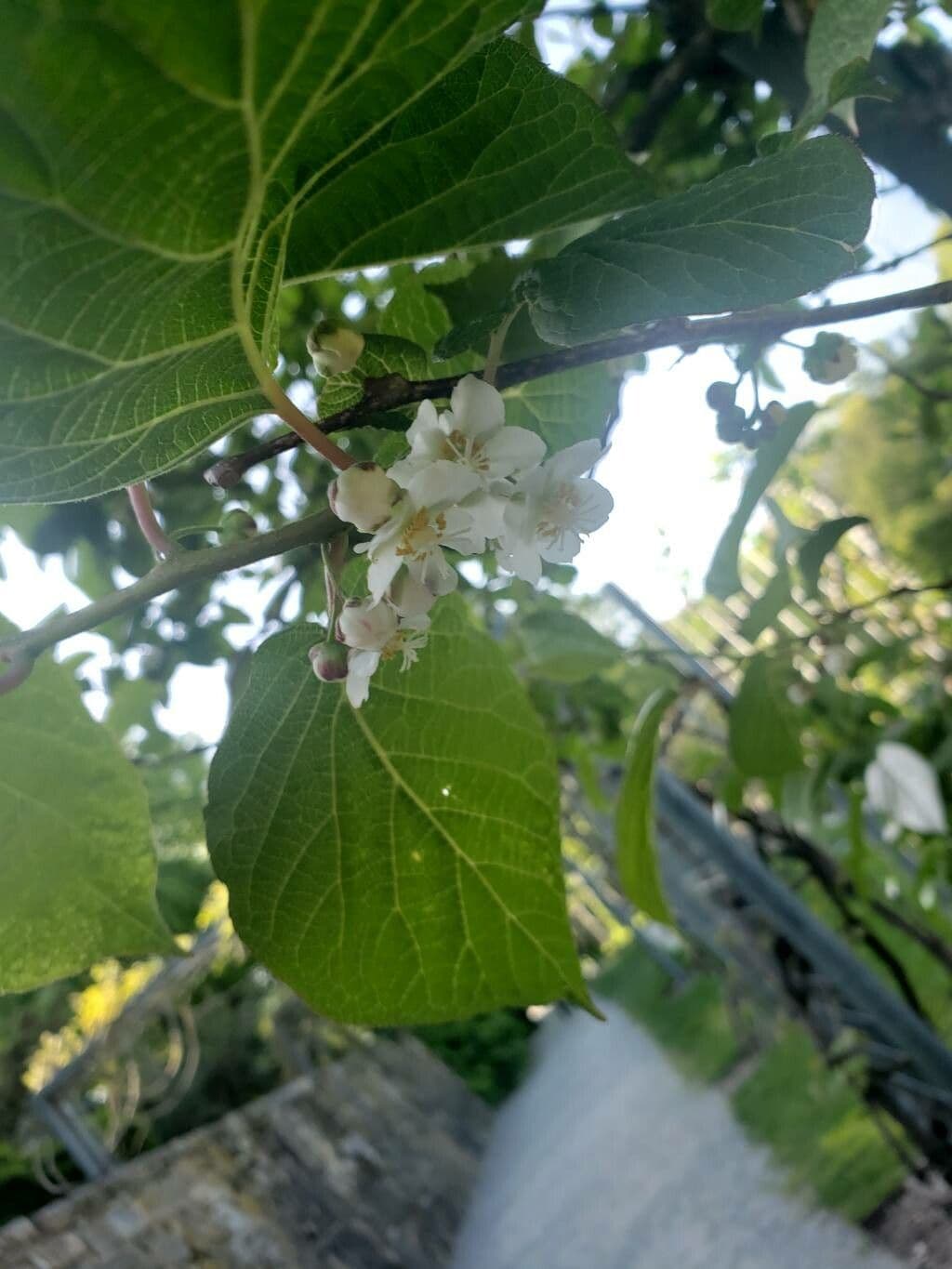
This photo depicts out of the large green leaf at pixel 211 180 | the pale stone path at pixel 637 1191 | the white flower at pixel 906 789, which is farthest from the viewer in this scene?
the pale stone path at pixel 637 1191

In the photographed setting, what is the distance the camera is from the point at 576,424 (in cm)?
41

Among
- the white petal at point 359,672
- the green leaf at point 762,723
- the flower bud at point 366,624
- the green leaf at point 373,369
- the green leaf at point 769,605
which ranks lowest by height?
the green leaf at point 762,723

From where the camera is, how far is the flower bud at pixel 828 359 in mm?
503

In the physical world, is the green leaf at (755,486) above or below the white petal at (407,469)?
below

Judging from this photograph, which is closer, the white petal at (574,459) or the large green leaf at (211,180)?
the large green leaf at (211,180)

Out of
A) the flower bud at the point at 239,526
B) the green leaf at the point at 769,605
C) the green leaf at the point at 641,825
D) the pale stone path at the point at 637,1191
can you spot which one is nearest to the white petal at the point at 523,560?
the flower bud at the point at 239,526

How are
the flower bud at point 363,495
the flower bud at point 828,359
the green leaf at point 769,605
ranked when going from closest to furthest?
the flower bud at point 363,495 → the flower bud at point 828,359 → the green leaf at point 769,605

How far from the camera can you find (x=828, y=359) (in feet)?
1.66

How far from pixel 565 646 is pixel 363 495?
2.65 ft

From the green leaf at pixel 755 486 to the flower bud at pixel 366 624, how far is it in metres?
0.28

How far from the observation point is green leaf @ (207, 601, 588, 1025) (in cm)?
40

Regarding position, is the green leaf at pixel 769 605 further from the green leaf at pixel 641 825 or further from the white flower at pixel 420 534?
the white flower at pixel 420 534

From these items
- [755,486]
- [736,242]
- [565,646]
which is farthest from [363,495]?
[565,646]

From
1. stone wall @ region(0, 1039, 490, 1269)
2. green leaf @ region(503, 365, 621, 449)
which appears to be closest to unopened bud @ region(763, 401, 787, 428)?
green leaf @ region(503, 365, 621, 449)
